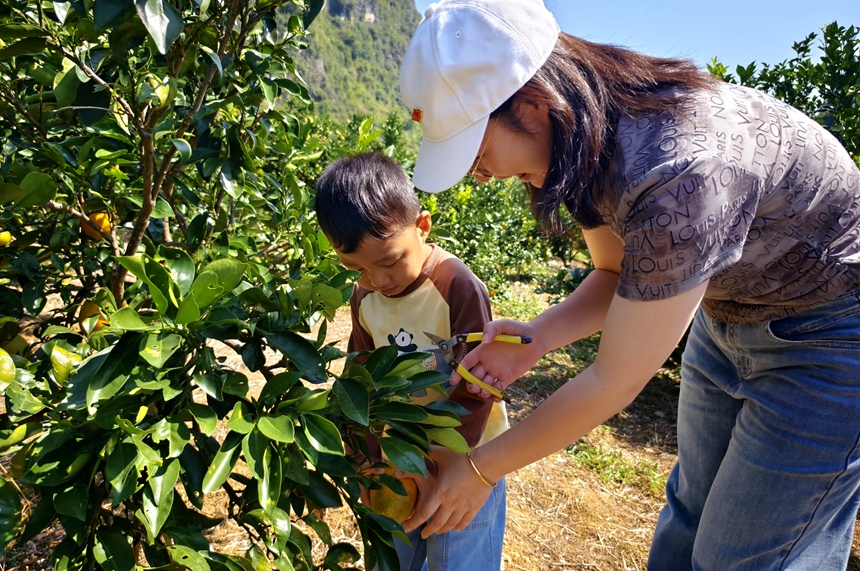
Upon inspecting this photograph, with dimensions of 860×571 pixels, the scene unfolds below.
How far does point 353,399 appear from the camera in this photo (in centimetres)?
101

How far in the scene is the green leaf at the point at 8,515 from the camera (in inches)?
38.9

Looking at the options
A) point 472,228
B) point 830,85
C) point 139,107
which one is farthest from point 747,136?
point 472,228

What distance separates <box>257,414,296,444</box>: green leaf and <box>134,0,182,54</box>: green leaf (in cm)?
54

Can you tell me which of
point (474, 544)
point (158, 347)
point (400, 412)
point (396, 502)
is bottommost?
point (474, 544)

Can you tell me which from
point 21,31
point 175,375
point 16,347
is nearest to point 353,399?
point 175,375

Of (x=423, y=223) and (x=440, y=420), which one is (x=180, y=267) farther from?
(x=423, y=223)

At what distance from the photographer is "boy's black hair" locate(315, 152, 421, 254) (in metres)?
1.45

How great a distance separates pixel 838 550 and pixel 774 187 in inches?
34.3

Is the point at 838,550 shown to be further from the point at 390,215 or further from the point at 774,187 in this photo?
the point at 390,215

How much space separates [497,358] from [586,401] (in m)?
0.35

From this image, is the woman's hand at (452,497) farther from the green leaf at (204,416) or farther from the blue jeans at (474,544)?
the green leaf at (204,416)

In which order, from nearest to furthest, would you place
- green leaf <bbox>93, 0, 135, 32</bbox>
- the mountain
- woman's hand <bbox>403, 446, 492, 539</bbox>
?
1. green leaf <bbox>93, 0, 135, 32</bbox>
2. woman's hand <bbox>403, 446, 492, 539</bbox>
3. the mountain

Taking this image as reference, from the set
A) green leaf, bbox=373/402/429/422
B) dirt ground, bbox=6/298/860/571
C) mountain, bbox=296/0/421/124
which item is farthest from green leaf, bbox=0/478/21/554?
mountain, bbox=296/0/421/124

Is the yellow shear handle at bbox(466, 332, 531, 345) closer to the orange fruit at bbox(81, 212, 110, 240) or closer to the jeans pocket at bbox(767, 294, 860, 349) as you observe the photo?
the jeans pocket at bbox(767, 294, 860, 349)
